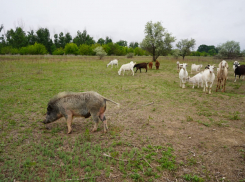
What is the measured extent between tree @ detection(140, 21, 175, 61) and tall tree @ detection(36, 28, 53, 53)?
156ft

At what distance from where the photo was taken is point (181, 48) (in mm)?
45250

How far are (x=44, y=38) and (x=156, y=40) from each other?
5046 cm

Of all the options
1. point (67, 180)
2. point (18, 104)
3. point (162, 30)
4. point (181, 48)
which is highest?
point (162, 30)

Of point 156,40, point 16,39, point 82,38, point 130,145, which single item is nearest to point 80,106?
point 130,145

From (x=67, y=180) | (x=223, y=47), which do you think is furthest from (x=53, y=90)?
(x=223, y=47)

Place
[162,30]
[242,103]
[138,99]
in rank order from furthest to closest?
[162,30]
[138,99]
[242,103]

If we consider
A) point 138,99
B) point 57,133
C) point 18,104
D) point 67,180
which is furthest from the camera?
point 138,99

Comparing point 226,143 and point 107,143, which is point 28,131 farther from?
point 226,143

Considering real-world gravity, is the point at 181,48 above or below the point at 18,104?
above

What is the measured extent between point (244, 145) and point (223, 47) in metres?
49.2

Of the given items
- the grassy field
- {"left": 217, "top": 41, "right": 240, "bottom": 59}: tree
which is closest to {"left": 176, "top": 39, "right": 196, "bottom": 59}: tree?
{"left": 217, "top": 41, "right": 240, "bottom": 59}: tree

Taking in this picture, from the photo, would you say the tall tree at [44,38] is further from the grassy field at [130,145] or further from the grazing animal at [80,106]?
the grazing animal at [80,106]

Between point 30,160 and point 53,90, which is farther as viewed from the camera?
point 53,90

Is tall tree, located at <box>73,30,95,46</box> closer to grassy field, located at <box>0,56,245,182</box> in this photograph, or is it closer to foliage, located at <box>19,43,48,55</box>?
foliage, located at <box>19,43,48,55</box>
